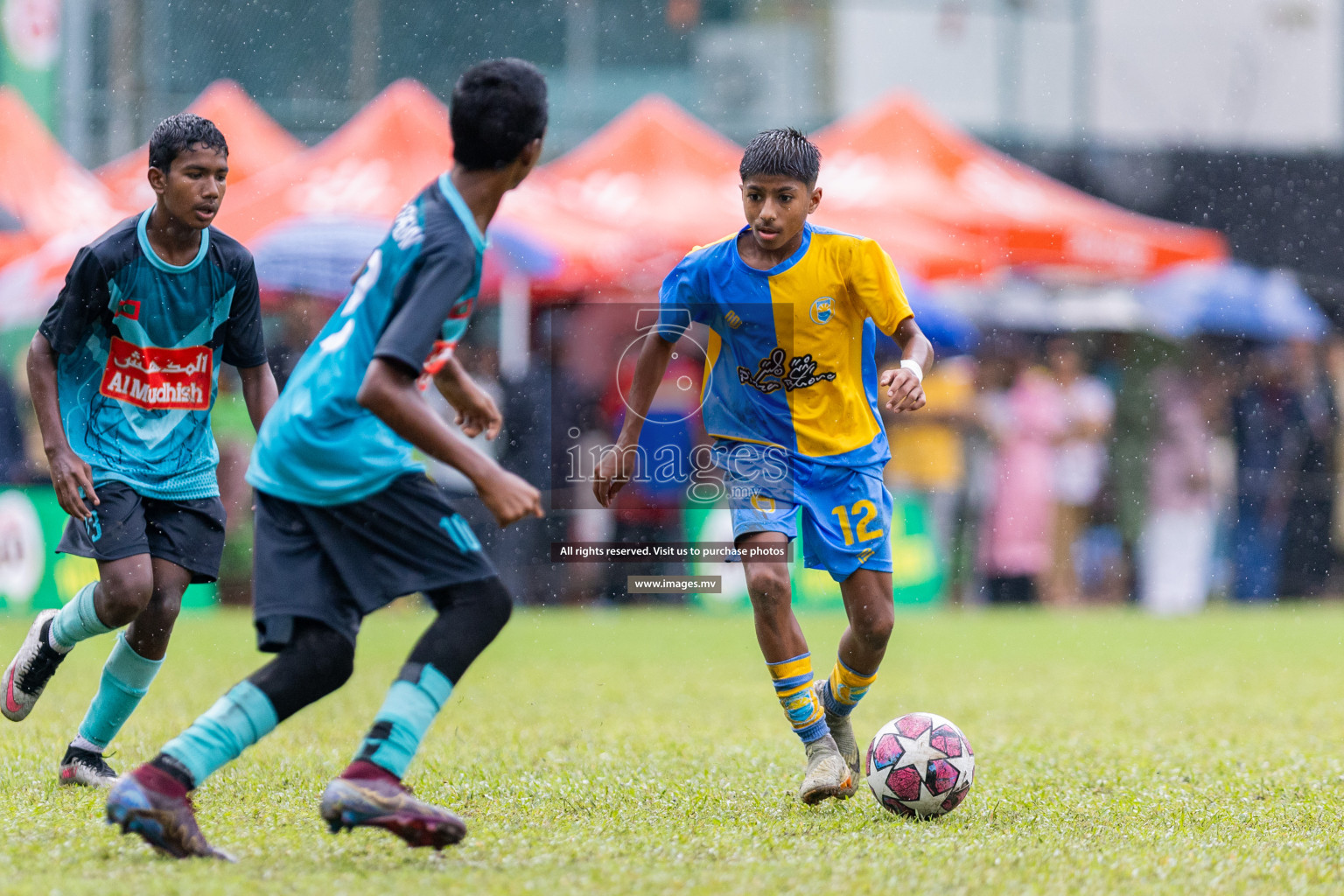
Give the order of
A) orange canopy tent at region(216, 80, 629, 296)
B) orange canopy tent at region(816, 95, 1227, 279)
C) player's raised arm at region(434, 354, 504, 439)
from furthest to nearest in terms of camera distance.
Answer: orange canopy tent at region(816, 95, 1227, 279) → orange canopy tent at region(216, 80, 629, 296) → player's raised arm at region(434, 354, 504, 439)

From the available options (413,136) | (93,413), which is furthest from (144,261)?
(413,136)

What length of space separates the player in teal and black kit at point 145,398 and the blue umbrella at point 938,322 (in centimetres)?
763

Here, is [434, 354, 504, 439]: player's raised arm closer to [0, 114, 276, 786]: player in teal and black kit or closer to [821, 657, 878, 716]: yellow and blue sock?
[0, 114, 276, 786]: player in teal and black kit

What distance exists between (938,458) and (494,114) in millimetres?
10291

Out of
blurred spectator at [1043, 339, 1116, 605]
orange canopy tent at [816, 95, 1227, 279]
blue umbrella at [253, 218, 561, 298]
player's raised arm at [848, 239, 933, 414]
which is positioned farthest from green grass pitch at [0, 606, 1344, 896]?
orange canopy tent at [816, 95, 1227, 279]

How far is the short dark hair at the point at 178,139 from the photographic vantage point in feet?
Result: 14.6

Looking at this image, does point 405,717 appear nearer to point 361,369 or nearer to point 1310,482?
point 361,369

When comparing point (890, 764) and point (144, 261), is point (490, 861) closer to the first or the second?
point (890, 764)

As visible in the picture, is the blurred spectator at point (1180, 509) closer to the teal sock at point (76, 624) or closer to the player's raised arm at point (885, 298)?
the player's raised arm at point (885, 298)

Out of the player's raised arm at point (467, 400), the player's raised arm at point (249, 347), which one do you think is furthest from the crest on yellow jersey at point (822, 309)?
the player's raised arm at point (249, 347)

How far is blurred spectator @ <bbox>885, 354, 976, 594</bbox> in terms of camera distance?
13414 mm

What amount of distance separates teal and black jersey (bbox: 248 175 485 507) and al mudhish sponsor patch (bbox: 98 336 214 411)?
113cm

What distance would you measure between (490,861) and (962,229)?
1042 centimetres

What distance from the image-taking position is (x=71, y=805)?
14.3 feet
